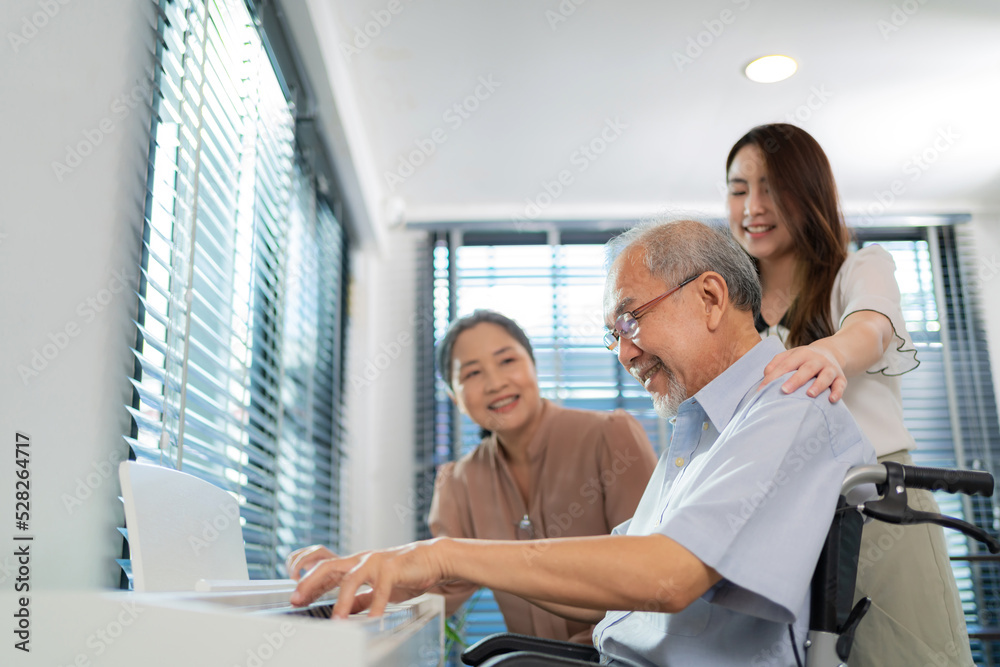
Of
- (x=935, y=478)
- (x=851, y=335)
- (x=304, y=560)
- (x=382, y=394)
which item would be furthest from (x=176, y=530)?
(x=382, y=394)

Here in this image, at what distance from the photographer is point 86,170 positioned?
1.15m

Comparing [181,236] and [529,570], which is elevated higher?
[181,236]

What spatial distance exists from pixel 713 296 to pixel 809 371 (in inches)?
8.9

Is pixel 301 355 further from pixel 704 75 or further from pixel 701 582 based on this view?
pixel 701 582

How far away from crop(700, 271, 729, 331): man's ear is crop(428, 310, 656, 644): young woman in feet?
2.91

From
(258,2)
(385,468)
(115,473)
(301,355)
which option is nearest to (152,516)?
(115,473)

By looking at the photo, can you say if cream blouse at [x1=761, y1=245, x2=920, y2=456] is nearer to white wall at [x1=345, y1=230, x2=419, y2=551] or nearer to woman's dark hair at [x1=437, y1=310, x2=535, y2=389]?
woman's dark hair at [x1=437, y1=310, x2=535, y2=389]

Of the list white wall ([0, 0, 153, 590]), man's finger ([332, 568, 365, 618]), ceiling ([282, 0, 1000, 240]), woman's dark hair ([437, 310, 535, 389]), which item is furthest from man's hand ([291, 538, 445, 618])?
ceiling ([282, 0, 1000, 240])

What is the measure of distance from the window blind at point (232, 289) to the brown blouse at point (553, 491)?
535 millimetres

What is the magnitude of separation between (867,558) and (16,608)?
1316 mm

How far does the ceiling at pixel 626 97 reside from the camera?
263 cm

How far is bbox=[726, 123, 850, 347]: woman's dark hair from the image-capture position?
169cm

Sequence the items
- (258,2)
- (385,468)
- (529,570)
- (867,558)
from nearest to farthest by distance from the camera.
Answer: (529,570) < (867,558) < (258,2) < (385,468)

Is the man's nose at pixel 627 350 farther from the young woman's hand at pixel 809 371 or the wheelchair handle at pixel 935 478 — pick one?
the wheelchair handle at pixel 935 478
